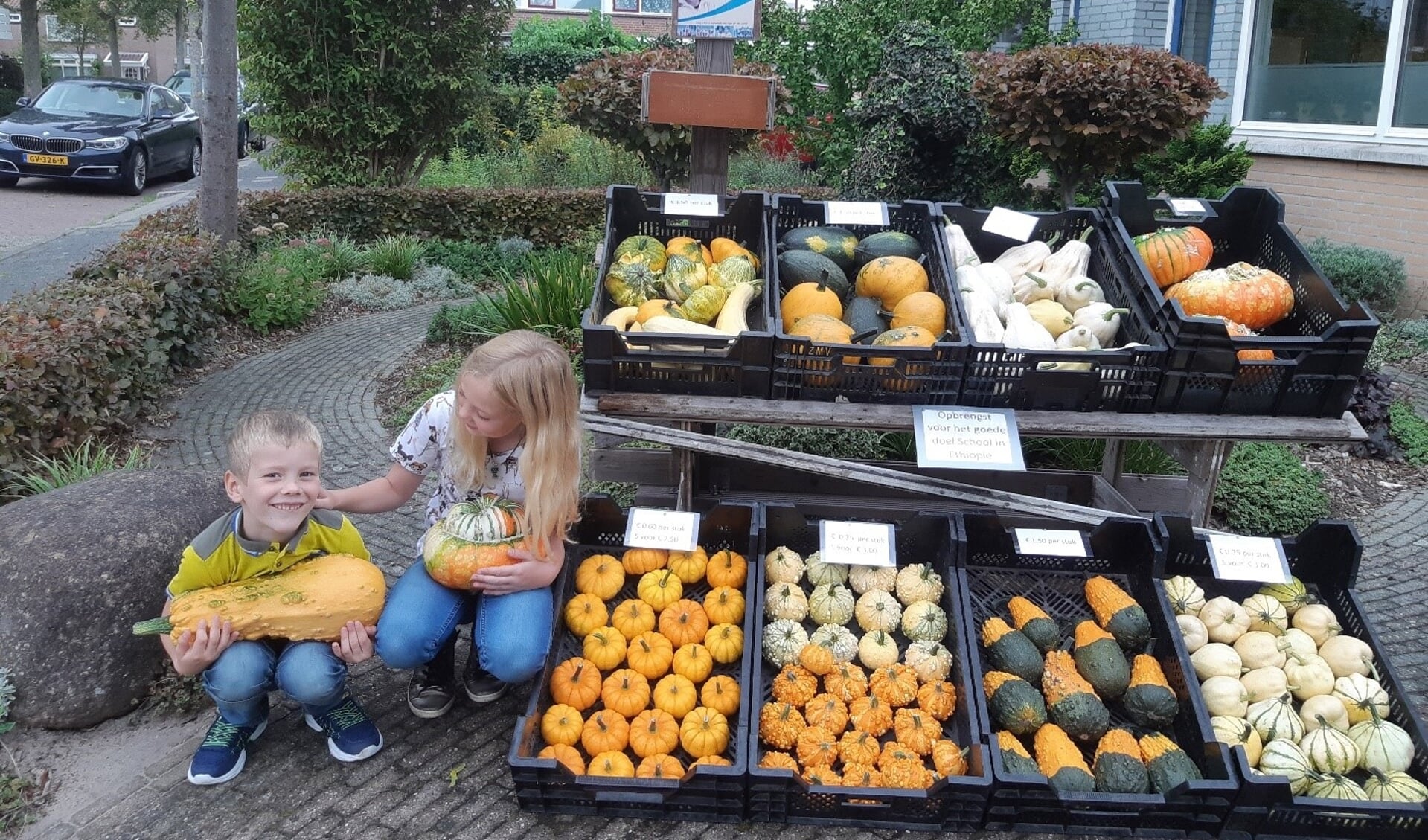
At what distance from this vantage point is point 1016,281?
3.48 m

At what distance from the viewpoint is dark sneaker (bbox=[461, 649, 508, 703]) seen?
287 cm

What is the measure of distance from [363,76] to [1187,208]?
9.25 meters

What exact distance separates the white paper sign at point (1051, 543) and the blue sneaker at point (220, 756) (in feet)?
7.67

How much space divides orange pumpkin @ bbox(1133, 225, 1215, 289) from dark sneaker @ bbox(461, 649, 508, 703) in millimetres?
2604

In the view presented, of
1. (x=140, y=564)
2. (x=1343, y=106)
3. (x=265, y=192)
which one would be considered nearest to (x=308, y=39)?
Result: (x=265, y=192)

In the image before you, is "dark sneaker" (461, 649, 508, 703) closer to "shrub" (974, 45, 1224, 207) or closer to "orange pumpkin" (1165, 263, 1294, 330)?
"orange pumpkin" (1165, 263, 1294, 330)

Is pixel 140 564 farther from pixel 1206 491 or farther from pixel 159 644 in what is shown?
pixel 1206 491

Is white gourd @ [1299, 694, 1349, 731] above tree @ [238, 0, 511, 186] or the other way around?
the other way around

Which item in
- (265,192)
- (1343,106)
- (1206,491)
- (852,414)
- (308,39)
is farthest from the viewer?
(308,39)

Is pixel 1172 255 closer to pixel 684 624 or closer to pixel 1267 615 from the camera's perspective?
pixel 1267 615

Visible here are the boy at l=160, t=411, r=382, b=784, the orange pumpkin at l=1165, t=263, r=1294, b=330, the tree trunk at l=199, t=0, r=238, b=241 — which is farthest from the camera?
the tree trunk at l=199, t=0, r=238, b=241

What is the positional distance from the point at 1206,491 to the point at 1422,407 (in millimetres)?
3773

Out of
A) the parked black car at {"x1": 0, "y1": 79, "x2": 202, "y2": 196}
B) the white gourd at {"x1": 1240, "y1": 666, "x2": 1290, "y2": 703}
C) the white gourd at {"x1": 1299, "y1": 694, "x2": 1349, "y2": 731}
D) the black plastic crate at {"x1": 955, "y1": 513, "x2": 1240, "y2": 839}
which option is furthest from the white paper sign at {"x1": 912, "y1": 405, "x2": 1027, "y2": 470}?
the parked black car at {"x1": 0, "y1": 79, "x2": 202, "y2": 196}

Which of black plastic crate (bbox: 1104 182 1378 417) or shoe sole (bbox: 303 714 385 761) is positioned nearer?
shoe sole (bbox: 303 714 385 761)
